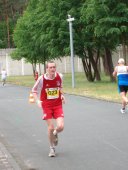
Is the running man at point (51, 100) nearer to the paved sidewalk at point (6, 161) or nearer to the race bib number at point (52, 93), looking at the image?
the race bib number at point (52, 93)

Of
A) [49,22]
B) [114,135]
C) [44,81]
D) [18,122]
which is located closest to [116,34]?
[49,22]

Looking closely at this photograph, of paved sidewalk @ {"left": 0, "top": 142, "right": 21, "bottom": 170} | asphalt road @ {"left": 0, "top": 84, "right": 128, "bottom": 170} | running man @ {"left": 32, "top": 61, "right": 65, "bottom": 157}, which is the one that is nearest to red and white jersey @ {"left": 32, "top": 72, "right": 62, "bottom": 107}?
running man @ {"left": 32, "top": 61, "right": 65, "bottom": 157}

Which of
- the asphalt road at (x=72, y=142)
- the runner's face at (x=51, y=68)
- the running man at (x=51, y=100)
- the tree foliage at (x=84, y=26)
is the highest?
the tree foliage at (x=84, y=26)

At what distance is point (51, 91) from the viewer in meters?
9.92

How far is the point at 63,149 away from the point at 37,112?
8.64 meters

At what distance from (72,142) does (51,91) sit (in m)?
1.98

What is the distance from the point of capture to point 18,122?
52.6 feet

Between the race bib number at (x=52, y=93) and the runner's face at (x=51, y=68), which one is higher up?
the runner's face at (x=51, y=68)

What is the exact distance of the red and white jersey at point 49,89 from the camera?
9930 mm

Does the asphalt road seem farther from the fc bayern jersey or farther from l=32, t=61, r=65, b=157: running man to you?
the fc bayern jersey

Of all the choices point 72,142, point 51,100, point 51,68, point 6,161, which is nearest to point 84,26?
point 72,142

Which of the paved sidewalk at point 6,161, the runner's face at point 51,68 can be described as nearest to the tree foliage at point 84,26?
the paved sidewalk at point 6,161

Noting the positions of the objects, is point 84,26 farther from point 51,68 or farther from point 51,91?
point 51,68

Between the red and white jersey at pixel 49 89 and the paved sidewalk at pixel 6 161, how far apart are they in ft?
3.88
